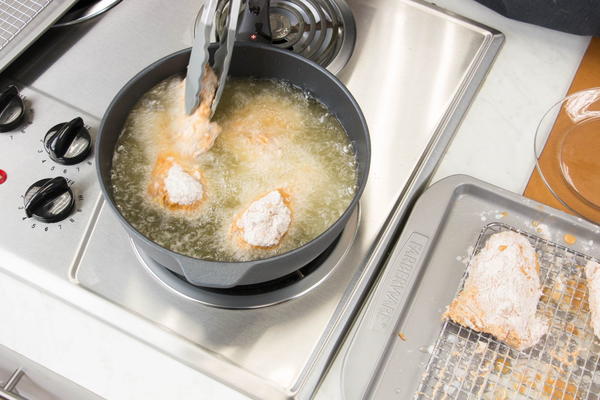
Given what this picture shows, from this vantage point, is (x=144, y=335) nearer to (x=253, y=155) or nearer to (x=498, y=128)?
(x=253, y=155)

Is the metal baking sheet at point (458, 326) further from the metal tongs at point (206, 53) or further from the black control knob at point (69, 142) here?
the black control knob at point (69, 142)

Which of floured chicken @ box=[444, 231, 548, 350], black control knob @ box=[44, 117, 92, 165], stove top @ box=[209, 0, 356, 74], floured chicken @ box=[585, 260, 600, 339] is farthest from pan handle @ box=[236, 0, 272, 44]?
floured chicken @ box=[585, 260, 600, 339]

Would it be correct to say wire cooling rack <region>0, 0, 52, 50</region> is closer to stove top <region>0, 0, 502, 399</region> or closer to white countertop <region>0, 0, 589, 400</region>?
stove top <region>0, 0, 502, 399</region>

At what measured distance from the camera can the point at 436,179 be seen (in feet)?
3.04

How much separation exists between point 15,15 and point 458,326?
813mm

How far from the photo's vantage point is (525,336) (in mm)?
759

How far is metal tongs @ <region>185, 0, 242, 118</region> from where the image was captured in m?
0.71

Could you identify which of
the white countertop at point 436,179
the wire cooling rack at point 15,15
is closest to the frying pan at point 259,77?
the white countertop at point 436,179

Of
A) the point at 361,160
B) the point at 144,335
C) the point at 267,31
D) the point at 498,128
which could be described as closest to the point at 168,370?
the point at 144,335

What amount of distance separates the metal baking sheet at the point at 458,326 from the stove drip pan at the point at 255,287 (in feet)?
0.26

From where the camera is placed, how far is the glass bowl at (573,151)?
917 millimetres

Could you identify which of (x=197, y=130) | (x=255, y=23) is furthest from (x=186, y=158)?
(x=255, y=23)

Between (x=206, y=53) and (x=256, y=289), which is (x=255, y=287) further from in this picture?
(x=206, y=53)

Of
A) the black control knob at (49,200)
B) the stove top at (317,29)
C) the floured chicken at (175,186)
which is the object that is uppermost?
the stove top at (317,29)
